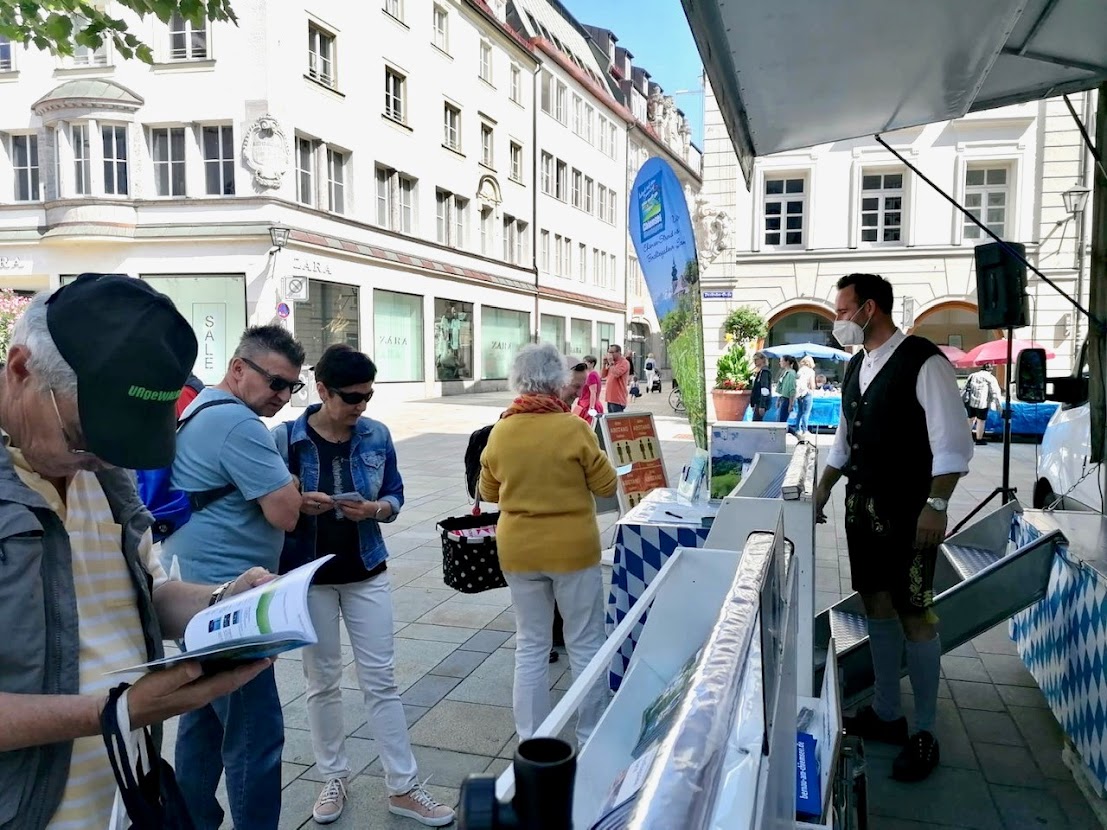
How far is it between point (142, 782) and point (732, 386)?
54.0 ft

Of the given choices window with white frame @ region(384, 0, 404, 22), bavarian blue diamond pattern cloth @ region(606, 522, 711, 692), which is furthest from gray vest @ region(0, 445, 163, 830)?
window with white frame @ region(384, 0, 404, 22)

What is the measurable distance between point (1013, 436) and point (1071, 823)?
45.7ft

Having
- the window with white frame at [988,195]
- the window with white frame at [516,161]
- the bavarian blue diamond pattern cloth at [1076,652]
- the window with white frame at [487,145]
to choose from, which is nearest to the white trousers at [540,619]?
the bavarian blue diamond pattern cloth at [1076,652]

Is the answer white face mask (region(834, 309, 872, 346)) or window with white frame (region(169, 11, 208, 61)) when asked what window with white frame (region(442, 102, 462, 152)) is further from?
white face mask (region(834, 309, 872, 346))

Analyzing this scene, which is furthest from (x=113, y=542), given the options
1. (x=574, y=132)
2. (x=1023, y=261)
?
(x=574, y=132)

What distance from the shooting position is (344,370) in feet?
9.40

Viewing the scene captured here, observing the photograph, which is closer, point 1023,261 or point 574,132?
point 1023,261

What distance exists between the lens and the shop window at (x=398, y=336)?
952 inches

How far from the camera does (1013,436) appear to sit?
14898mm

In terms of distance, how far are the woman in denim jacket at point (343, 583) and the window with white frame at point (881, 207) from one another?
19.5m

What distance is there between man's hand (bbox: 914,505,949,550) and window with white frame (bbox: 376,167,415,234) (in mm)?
23129

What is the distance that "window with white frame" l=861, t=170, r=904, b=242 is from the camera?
19.5 metres

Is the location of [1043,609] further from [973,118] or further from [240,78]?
[240,78]

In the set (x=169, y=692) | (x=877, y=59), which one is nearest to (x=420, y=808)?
(x=169, y=692)
